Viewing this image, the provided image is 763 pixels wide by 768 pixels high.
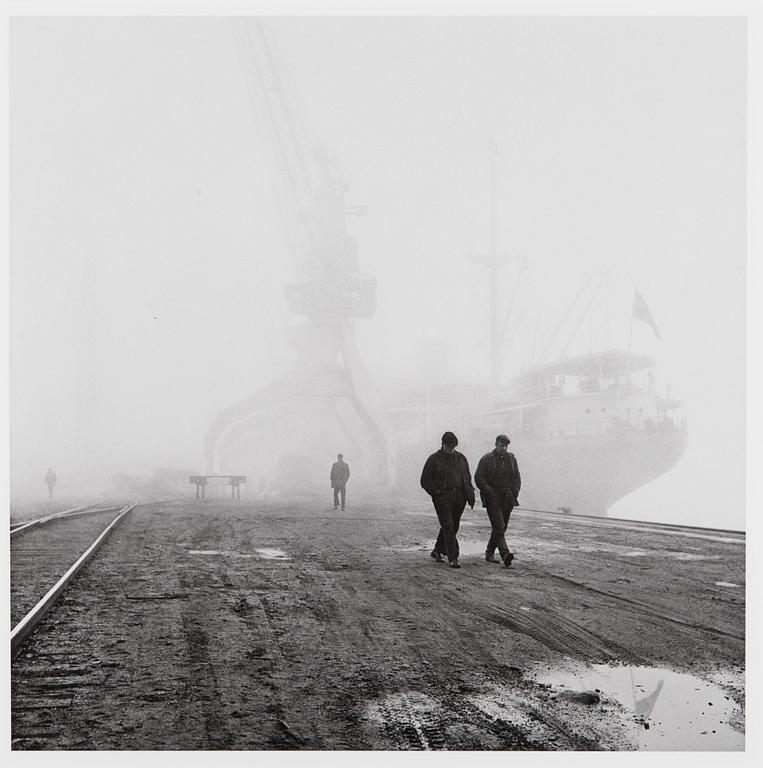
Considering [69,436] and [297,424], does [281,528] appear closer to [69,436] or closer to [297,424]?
[69,436]

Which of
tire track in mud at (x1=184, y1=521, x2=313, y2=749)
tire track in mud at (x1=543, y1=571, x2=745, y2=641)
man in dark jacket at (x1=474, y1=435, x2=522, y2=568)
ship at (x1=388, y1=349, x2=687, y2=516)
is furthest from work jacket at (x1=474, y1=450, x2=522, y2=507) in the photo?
ship at (x1=388, y1=349, x2=687, y2=516)

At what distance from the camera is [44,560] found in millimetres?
9375

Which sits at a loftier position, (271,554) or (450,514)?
(450,514)

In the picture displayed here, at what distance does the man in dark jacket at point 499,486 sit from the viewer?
8.53m

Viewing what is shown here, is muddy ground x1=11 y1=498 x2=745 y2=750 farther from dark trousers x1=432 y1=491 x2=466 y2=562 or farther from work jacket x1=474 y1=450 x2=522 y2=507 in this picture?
work jacket x1=474 y1=450 x2=522 y2=507

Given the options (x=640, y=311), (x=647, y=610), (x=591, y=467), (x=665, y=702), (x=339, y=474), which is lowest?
(x=591, y=467)

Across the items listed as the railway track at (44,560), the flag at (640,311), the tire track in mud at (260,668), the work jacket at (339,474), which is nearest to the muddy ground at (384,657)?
the tire track in mud at (260,668)

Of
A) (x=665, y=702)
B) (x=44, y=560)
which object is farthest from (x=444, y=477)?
(x=44, y=560)

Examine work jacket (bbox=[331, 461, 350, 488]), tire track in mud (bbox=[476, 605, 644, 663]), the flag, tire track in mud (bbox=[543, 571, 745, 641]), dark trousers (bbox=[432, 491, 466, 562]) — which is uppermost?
the flag

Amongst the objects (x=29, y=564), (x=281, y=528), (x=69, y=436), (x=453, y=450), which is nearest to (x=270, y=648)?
(x=453, y=450)

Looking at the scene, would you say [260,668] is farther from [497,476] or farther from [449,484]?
[497,476]

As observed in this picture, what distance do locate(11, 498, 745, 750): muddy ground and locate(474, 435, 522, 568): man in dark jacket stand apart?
445 millimetres

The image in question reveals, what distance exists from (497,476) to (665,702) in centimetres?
448

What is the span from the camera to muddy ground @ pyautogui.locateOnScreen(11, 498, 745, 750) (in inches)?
148
